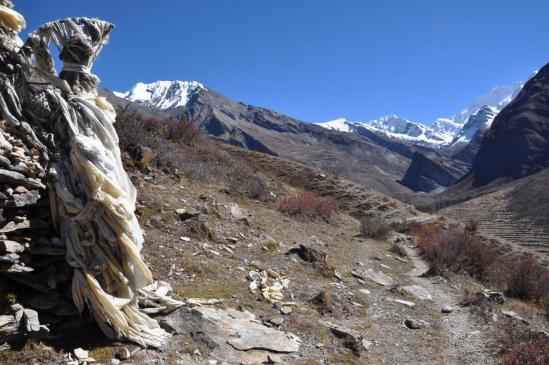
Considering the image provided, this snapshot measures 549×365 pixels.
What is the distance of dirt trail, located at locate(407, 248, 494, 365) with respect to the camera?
7.80m

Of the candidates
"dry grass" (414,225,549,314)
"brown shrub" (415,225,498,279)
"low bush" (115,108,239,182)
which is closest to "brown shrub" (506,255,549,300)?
"dry grass" (414,225,549,314)

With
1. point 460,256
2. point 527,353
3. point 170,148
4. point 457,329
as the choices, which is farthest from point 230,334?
point 170,148

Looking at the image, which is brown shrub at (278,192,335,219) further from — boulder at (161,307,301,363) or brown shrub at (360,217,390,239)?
boulder at (161,307,301,363)

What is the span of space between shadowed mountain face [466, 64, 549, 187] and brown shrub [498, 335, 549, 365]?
159255 millimetres

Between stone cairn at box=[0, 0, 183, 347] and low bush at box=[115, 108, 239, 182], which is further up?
low bush at box=[115, 108, 239, 182]

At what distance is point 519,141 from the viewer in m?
158

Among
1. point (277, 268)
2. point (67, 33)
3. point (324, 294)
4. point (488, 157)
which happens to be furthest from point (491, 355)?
point (488, 157)

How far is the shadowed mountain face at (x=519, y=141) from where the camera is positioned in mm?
152250

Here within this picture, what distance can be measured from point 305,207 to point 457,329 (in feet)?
30.2

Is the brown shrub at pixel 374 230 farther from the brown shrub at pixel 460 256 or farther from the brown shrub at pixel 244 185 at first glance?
the brown shrub at pixel 244 185

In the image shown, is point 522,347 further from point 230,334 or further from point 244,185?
point 244,185

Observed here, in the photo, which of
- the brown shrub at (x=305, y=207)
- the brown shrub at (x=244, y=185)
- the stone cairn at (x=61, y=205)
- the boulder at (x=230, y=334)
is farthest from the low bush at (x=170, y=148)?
the boulder at (x=230, y=334)

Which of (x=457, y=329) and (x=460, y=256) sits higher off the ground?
(x=460, y=256)

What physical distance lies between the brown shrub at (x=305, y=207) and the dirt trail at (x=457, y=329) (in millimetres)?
5019
